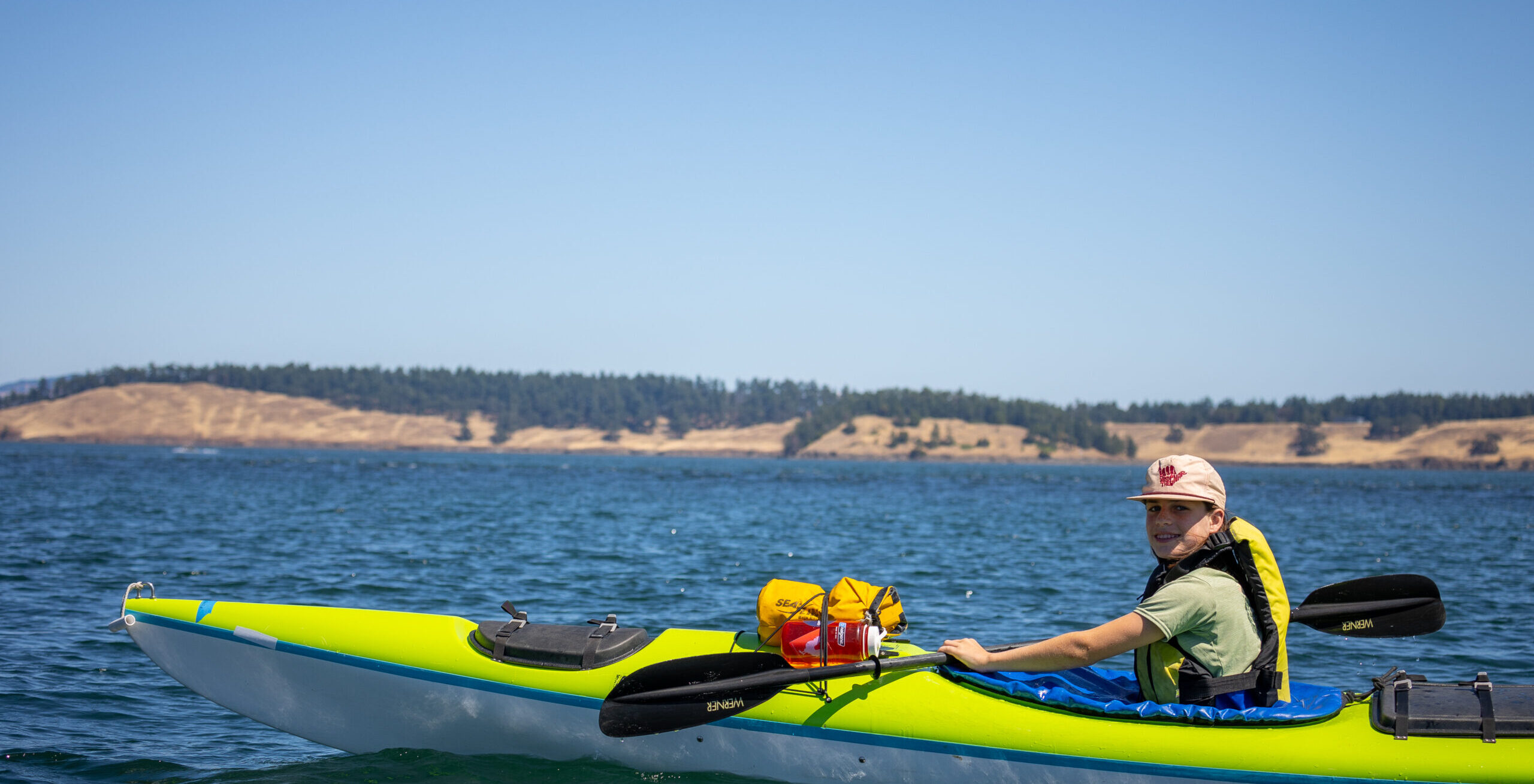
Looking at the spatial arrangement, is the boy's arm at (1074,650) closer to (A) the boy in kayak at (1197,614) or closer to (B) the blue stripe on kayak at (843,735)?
(A) the boy in kayak at (1197,614)

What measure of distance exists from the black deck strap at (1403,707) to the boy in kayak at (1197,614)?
0.54 meters

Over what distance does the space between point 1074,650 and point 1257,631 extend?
94 centimetres

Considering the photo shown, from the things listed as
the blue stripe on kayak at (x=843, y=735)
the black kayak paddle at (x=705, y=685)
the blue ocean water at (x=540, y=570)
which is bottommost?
the blue ocean water at (x=540, y=570)

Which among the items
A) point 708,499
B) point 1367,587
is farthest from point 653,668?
point 708,499

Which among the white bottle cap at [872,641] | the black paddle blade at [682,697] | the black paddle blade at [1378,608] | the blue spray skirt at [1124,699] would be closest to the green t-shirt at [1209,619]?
the blue spray skirt at [1124,699]

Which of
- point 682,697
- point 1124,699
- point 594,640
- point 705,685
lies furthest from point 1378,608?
point 594,640

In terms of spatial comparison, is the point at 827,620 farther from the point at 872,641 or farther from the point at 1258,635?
the point at 1258,635

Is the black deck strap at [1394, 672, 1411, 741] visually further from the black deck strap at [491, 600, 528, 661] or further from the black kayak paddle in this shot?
the black deck strap at [491, 600, 528, 661]

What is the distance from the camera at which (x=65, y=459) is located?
7269 centimetres

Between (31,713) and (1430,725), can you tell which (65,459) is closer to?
(31,713)

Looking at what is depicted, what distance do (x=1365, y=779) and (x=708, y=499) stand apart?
38013 millimetres

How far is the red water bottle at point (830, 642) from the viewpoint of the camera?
5.84m

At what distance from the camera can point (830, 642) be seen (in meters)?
5.92

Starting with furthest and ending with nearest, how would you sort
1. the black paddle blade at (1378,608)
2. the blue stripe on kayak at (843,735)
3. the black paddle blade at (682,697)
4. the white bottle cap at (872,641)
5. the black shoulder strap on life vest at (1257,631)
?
the black paddle blade at (1378,608)
the black paddle blade at (682,697)
the white bottle cap at (872,641)
the blue stripe on kayak at (843,735)
the black shoulder strap on life vest at (1257,631)
